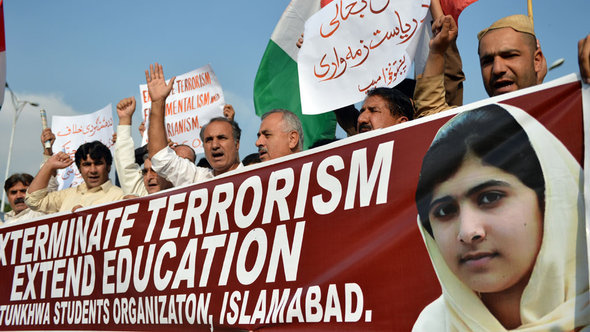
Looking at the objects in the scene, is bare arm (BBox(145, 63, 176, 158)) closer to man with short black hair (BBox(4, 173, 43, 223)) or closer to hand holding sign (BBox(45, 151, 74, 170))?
hand holding sign (BBox(45, 151, 74, 170))

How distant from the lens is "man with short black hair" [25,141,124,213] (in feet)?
17.9

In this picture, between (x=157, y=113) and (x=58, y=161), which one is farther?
→ (x=58, y=161)

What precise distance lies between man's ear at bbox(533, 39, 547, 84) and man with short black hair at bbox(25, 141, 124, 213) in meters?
3.36

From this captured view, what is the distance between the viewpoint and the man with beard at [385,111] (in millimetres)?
3861

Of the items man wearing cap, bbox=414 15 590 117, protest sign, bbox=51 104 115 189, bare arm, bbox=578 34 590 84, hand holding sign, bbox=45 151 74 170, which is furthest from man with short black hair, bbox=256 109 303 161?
protest sign, bbox=51 104 115 189

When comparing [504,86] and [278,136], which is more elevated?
[278,136]

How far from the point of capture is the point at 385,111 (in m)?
3.88

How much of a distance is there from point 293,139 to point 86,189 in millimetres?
2119

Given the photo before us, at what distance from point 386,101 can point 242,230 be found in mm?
1163

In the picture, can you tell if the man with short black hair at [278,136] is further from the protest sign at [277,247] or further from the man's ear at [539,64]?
the man's ear at [539,64]

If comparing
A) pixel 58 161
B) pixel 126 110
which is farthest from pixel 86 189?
pixel 126 110

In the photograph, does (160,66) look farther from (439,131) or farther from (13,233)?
(439,131)

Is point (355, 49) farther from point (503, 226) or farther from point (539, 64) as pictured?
point (503, 226)

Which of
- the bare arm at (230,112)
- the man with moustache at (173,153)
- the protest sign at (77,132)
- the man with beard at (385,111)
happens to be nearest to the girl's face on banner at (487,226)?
the man with beard at (385,111)
